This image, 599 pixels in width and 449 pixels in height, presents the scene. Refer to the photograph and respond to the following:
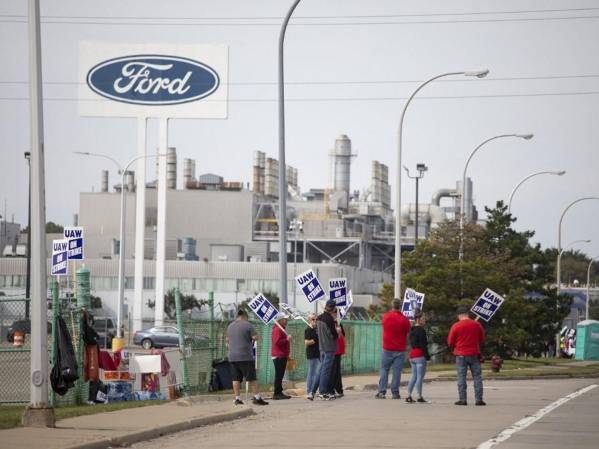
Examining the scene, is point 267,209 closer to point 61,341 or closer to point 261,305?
point 261,305

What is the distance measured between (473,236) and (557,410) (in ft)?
113

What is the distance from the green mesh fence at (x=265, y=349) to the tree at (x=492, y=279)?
8206 mm

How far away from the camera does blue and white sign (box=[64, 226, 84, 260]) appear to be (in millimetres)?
28234

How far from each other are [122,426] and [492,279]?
35906 millimetres

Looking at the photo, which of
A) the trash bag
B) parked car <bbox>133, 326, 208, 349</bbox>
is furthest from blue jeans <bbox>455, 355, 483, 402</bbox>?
parked car <bbox>133, 326, 208, 349</bbox>

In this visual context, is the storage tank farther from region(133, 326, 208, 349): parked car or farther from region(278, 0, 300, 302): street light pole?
region(278, 0, 300, 302): street light pole

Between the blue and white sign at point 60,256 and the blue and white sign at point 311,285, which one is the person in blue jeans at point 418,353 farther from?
the blue and white sign at point 60,256

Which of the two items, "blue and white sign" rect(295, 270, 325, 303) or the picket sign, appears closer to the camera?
the picket sign

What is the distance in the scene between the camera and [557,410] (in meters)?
22.9

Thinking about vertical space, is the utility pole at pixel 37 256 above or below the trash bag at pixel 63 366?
above

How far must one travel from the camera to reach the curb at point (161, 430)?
49.6 ft

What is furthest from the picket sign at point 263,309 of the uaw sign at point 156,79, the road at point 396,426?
the uaw sign at point 156,79

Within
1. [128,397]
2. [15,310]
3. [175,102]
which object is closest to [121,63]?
[175,102]

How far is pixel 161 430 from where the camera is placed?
1720cm
